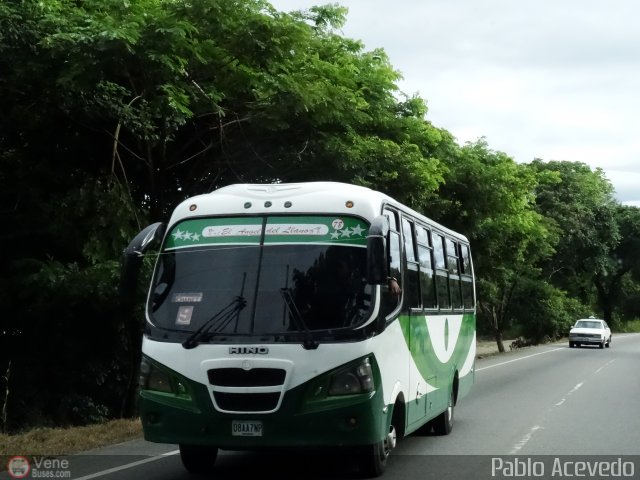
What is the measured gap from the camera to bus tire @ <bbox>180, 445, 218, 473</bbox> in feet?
29.4

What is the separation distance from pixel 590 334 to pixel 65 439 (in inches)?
1442

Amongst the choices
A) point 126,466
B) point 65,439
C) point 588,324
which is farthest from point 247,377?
point 588,324

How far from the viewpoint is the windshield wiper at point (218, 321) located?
8094 mm

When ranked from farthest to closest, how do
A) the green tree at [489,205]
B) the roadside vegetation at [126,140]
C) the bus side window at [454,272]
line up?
the green tree at [489,205] < the roadside vegetation at [126,140] < the bus side window at [454,272]

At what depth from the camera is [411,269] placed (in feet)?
32.7

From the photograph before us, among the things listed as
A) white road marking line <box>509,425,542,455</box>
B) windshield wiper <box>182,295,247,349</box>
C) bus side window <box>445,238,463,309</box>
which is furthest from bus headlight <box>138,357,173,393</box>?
bus side window <box>445,238,463,309</box>

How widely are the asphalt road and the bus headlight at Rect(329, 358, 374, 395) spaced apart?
1.21 m

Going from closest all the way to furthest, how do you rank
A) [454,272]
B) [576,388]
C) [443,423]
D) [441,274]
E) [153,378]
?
[153,378]
[441,274]
[443,423]
[454,272]
[576,388]

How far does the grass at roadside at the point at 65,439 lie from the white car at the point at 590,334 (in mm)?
34754

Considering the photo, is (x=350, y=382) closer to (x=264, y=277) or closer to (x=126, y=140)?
(x=264, y=277)

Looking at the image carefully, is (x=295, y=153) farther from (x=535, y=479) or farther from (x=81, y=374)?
(x=535, y=479)

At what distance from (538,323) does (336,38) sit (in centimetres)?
3064

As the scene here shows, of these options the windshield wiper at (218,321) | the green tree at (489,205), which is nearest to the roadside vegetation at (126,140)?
the green tree at (489,205)

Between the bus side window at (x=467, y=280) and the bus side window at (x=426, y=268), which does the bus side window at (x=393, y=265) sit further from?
the bus side window at (x=467, y=280)
